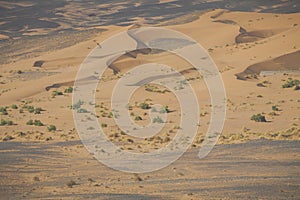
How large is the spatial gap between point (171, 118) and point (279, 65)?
71.5ft

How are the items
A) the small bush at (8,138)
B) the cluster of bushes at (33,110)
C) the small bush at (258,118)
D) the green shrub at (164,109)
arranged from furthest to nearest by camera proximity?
the cluster of bushes at (33,110) → the green shrub at (164,109) → the small bush at (258,118) → the small bush at (8,138)

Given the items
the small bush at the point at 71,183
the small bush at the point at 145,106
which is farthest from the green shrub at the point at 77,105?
the small bush at the point at 71,183

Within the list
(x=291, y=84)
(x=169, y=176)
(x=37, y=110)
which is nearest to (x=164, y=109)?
(x=37, y=110)

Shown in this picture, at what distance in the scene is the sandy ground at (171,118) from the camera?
13.3m

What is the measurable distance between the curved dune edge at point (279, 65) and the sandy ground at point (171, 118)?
0.69ft

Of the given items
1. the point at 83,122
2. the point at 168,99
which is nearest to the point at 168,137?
the point at 83,122

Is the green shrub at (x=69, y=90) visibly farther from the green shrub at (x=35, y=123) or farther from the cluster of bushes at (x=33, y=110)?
the green shrub at (x=35, y=123)

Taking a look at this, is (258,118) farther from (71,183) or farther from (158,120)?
(71,183)

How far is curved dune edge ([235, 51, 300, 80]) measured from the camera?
47281 mm

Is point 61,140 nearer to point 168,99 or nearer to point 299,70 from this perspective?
point 168,99

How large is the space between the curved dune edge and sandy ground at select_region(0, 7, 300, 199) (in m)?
0.21

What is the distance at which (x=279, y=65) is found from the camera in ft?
159

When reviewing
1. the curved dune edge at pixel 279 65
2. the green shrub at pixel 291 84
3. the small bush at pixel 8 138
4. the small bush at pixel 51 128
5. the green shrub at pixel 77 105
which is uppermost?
the small bush at pixel 8 138

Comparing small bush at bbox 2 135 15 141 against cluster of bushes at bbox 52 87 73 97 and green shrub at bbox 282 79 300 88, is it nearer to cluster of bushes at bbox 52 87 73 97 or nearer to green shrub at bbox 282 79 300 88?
cluster of bushes at bbox 52 87 73 97
